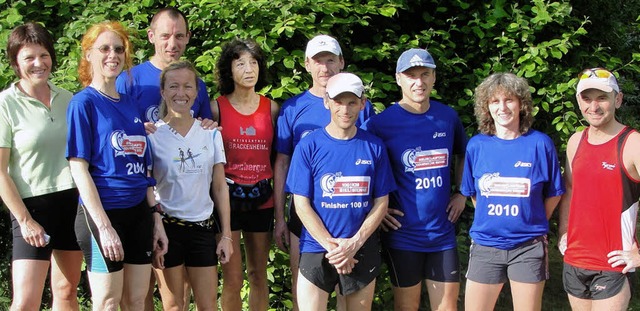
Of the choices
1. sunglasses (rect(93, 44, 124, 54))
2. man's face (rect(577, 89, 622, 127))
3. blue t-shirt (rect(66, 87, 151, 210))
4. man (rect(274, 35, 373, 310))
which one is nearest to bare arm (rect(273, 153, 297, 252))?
man (rect(274, 35, 373, 310))

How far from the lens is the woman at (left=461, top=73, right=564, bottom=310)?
477 centimetres

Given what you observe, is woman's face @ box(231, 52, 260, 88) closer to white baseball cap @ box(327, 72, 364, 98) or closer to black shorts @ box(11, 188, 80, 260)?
white baseball cap @ box(327, 72, 364, 98)

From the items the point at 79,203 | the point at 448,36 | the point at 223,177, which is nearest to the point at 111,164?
the point at 79,203

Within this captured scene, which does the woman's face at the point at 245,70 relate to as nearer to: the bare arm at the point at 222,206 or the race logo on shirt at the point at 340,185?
the bare arm at the point at 222,206

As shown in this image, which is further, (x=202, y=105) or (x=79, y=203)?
(x=202, y=105)

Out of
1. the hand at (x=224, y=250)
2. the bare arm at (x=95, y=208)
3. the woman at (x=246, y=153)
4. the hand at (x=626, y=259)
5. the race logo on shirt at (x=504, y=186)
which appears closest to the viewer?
the bare arm at (x=95, y=208)

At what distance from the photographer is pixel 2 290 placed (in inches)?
287

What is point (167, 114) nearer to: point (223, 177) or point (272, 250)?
point (223, 177)

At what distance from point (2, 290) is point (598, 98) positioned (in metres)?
5.25

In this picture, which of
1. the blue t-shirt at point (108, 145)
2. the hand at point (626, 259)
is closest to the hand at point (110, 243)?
the blue t-shirt at point (108, 145)

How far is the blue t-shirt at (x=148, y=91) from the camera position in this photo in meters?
5.15

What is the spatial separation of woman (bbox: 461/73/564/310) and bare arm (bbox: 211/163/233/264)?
1.45 meters

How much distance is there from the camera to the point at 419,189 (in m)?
5.04

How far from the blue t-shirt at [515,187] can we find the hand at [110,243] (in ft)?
6.72
